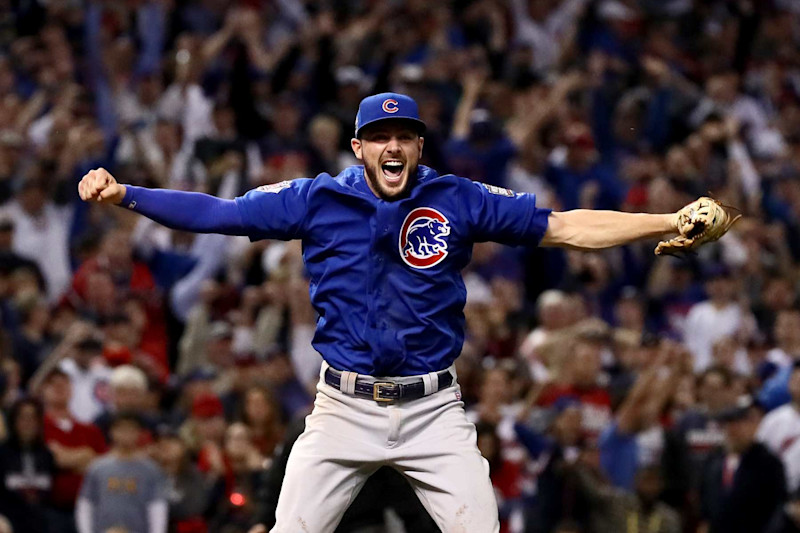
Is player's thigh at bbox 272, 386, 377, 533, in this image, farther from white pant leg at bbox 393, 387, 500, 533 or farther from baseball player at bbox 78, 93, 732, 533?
white pant leg at bbox 393, 387, 500, 533

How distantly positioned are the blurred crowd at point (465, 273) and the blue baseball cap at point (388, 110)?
2.09 metres

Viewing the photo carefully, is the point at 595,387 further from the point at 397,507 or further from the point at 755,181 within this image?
the point at 755,181

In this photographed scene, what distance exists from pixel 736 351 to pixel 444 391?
6.54 meters

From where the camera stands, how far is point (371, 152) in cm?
575

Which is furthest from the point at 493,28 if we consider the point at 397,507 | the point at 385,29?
the point at 397,507

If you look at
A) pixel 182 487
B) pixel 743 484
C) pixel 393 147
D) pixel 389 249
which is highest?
pixel 393 147

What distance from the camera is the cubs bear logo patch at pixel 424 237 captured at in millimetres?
5715

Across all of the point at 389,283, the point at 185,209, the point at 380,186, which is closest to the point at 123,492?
the point at 185,209

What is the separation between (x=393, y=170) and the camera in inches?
225

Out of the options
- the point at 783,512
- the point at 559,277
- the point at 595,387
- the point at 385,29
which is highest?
the point at 385,29

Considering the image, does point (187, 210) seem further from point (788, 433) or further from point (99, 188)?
point (788, 433)

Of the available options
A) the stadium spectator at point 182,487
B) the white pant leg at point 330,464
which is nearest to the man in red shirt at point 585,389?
the stadium spectator at point 182,487

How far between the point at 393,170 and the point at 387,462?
1.10 metres

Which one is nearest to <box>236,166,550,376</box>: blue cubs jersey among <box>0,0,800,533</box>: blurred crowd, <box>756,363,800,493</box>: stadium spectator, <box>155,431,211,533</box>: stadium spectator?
<box>0,0,800,533</box>: blurred crowd
